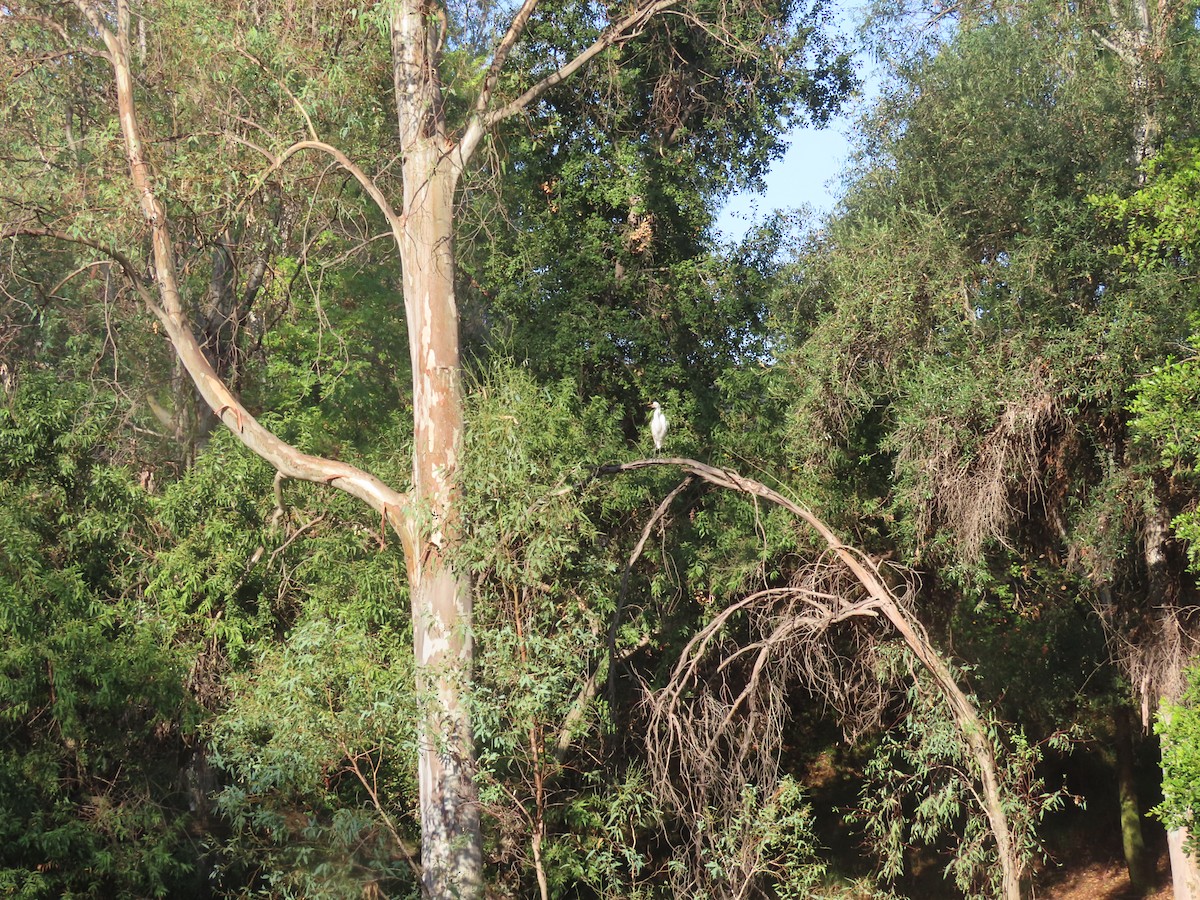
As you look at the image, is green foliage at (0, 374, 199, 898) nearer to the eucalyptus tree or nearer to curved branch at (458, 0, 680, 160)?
the eucalyptus tree

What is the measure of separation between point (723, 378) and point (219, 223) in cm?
517

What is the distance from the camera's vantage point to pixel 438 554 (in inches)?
328

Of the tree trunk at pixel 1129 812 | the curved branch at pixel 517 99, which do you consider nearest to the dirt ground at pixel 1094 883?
the tree trunk at pixel 1129 812

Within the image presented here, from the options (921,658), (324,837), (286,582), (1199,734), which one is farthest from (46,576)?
(1199,734)

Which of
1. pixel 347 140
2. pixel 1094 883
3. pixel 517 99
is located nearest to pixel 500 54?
pixel 517 99

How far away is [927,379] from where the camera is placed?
36.4 feet

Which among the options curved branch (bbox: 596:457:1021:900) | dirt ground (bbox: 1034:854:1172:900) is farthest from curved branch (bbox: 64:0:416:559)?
dirt ground (bbox: 1034:854:1172:900)

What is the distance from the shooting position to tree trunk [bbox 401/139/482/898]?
7711 mm

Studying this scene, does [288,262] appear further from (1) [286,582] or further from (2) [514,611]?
(2) [514,611]

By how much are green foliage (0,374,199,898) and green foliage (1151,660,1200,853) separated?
7218mm

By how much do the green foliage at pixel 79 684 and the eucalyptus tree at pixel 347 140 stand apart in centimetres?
135

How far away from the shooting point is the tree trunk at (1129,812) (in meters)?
15.2

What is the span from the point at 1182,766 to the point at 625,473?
17.7 ft

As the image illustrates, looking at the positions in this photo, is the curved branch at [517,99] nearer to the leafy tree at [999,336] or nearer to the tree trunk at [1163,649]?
the leafy tree at [999,336]
